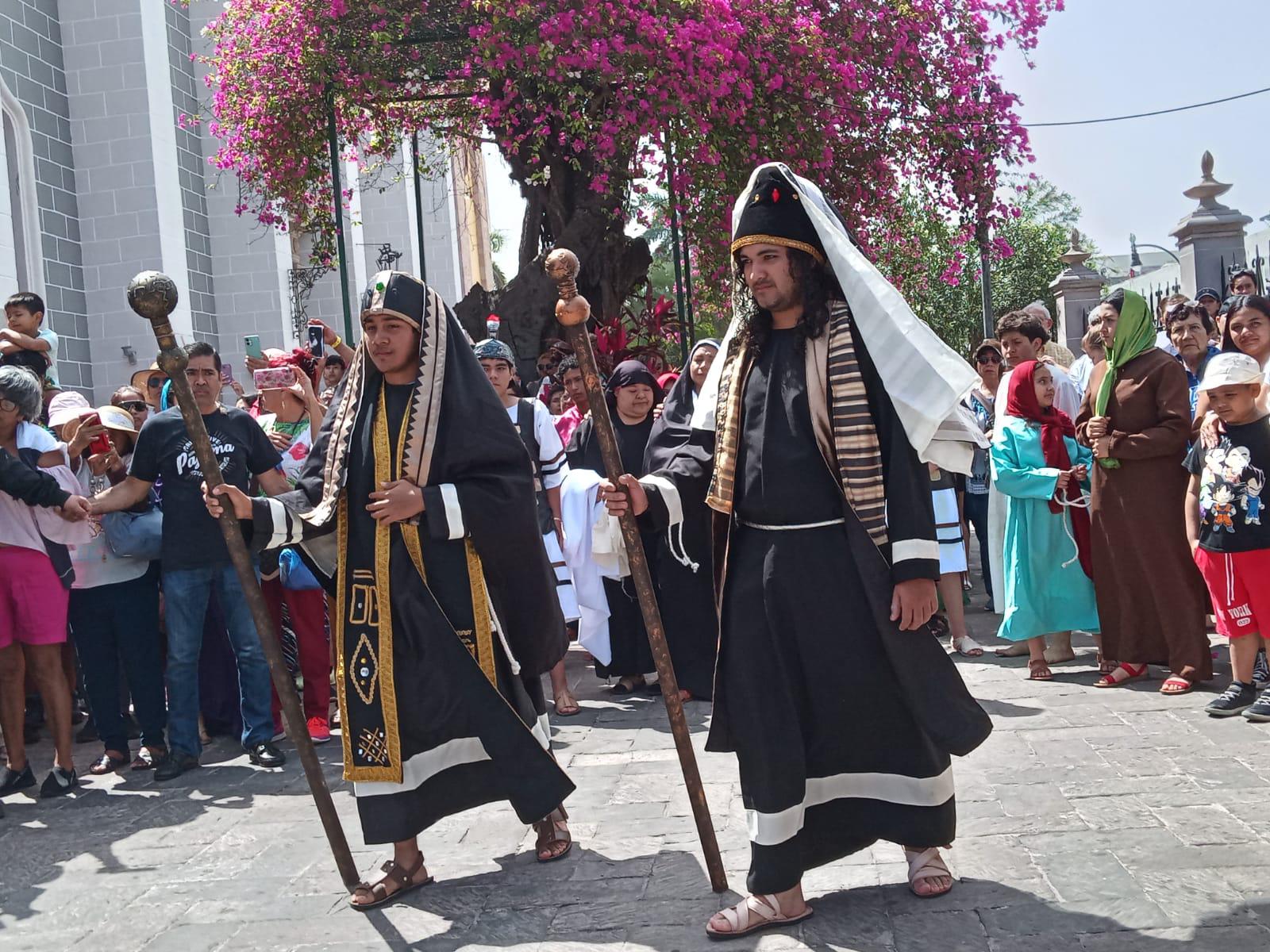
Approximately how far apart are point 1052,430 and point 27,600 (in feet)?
17.7

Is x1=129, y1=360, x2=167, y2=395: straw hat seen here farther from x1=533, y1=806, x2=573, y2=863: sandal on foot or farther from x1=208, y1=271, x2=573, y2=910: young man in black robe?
x1=533, y1=806, x2=573, y2=863: sandal on foot

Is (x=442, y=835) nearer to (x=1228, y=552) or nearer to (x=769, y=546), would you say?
(x=769, y=546)

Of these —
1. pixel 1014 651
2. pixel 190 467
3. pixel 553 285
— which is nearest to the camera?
pixel 190 467

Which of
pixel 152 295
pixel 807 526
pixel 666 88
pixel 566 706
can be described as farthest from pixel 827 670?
pixel 666 88

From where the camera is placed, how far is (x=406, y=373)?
448 centimetres

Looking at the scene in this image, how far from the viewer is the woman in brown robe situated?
6.44 meters

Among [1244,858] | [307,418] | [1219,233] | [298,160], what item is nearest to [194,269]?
Result: [298,160]

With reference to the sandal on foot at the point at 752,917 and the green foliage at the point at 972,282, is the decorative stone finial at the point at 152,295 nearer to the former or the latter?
the sandal on foot at the point at 752,917

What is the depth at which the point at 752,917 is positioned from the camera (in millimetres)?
3670

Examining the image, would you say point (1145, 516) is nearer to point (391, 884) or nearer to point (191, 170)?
point (391, 884)

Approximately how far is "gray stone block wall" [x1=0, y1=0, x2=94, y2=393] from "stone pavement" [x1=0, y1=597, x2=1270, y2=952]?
8604mm

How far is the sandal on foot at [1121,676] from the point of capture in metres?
6.68

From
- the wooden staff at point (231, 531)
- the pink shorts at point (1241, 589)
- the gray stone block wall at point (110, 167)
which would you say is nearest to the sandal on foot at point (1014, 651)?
the pink shorts at point (1241, 589)

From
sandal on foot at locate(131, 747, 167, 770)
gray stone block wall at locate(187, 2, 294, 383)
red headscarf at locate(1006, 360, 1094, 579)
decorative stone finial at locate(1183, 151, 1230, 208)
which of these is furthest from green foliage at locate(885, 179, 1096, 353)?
sandal on foot at locate(131, 747, 167, 770)
